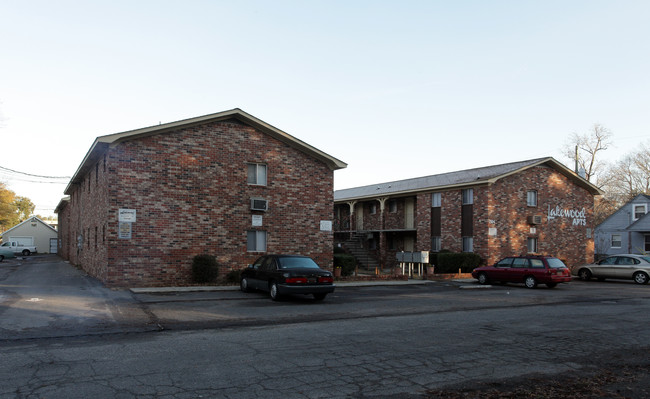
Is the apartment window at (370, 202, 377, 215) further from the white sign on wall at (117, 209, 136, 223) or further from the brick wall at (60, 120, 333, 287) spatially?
the white sign on wall at (117, 209, 136, 223)

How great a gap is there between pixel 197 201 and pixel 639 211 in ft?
133

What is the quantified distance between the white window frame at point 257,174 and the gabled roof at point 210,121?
1471 millimetres

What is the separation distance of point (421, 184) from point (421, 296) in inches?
741

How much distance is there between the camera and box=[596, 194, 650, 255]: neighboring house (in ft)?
136

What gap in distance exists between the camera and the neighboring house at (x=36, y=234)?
6506cm

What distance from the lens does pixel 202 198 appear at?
64.1ft

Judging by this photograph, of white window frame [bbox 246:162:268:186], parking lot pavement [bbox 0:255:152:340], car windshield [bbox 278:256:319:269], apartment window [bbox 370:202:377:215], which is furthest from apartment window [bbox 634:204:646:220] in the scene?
parking lot pavement [bbox 0:255:152:340]

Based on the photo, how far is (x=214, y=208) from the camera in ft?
65.1

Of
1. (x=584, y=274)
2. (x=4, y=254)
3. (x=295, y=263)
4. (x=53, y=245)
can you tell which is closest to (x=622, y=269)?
(x=584, y=274)

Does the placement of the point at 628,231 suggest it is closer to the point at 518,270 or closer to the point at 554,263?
the point at 554,263

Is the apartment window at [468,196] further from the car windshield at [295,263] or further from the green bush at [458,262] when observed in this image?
the car windshield at [295,263]

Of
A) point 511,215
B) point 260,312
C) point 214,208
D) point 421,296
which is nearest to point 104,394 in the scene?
point 260,312

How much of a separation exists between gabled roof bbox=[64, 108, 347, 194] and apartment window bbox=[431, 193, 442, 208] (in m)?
11.4

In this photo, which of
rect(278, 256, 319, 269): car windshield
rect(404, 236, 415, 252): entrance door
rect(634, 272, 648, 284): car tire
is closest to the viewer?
rect(278, 256, 319, 269): car windshield
